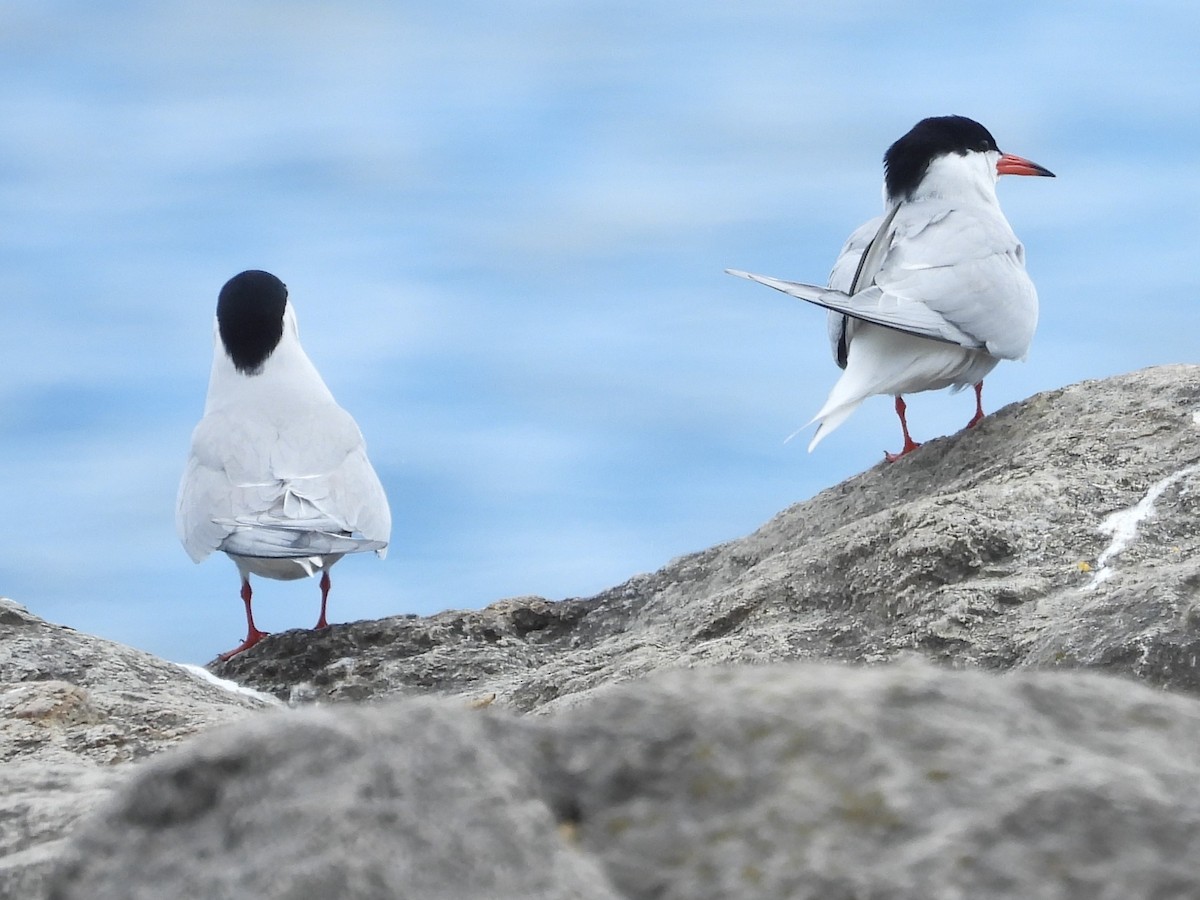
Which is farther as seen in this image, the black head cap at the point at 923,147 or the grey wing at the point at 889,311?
the black head cap at the point at 923,147

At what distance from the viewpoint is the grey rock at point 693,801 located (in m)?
1.44

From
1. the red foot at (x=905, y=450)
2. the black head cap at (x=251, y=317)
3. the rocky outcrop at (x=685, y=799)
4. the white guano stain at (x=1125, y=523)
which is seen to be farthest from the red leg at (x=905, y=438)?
the rocky outcrop at (x=685, y=799)

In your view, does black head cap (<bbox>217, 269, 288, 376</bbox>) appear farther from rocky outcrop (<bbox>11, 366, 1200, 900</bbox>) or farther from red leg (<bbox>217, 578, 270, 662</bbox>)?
rocky outcrop (<bbox>11, 366, 1200, 900</bbox>)

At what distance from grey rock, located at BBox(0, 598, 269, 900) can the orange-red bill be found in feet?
16.5

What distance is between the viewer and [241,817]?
154cm

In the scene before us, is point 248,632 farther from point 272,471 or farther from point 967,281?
point 967,281

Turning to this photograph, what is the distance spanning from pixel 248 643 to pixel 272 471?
0.82 m

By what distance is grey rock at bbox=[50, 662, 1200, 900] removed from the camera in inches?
56.8

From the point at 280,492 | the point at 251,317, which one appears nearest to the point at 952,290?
the point at 280,492

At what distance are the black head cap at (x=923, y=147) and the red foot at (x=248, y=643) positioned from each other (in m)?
3.91

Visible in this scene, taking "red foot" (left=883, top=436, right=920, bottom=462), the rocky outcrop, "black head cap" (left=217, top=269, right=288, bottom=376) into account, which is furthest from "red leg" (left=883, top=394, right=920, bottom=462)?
the rocky outcrop

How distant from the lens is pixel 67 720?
4074mm

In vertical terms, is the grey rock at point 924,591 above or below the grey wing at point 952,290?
below

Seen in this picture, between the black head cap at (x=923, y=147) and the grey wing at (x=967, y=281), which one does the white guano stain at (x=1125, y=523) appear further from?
the black head cap at (x=923, y=147)
